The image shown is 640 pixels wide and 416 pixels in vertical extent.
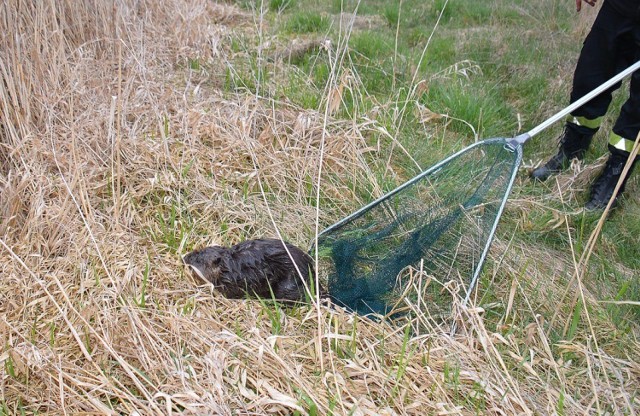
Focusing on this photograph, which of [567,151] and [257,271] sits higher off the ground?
[257,271]

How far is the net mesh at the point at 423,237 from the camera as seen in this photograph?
2949 mm

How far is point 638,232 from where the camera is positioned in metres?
3.66

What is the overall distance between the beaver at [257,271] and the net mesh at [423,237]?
0.20 m

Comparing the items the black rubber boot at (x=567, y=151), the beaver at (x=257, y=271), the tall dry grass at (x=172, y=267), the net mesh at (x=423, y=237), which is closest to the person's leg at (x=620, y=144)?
the black rubber boot at (x=567, y=151)

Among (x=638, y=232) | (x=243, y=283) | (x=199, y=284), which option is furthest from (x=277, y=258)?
(x=638, y=232)

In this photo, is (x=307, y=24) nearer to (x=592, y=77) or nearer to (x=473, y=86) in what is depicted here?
(x=473, y=86)

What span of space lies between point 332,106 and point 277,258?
1509mm

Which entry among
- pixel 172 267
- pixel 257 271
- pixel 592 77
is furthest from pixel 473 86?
pixel 172 267

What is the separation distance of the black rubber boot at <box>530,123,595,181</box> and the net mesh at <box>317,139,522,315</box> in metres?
1.18

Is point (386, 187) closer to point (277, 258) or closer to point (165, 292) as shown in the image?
point (277, 258)

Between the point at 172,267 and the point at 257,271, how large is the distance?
455mm

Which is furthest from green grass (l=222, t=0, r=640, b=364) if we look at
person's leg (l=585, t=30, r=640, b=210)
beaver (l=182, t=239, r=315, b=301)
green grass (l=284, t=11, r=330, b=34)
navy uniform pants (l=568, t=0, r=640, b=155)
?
beaver (l=182, t=239, r=315, b=301)

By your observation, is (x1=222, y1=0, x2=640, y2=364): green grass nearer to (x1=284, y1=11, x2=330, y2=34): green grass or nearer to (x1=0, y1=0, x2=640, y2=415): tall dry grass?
(x1=284, y1=11, x2=330, y2=34): green grass

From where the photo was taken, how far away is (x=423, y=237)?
3.05m
